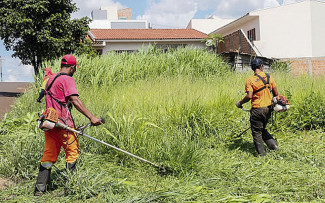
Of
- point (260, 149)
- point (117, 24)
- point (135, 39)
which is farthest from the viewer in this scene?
point (117, 24)

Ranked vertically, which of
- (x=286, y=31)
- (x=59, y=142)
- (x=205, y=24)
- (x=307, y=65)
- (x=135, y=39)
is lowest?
(x=59, y=142)

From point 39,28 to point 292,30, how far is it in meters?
14.9

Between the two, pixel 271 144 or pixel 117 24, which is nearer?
pixel 271 144

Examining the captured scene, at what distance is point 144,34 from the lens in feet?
93.4

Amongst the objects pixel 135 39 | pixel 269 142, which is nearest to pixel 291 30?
pixel 135 39

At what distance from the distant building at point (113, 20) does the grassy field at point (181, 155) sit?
3212 cm

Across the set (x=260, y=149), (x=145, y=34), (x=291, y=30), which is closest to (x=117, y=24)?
(x=145, y=34)

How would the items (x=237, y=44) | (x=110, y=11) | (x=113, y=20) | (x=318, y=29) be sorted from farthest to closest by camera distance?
(x=110, y=11) < (x=113, y=20) < (x=318, y=29) < (x=237, y=44)

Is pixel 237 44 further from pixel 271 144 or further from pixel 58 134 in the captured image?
pixel 58 134

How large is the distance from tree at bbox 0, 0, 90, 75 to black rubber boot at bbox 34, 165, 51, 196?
12.4 metres

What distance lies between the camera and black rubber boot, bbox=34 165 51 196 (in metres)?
4.12

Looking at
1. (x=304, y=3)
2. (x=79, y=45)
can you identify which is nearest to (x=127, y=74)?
(x=79, y=45)

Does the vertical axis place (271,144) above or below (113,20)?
below

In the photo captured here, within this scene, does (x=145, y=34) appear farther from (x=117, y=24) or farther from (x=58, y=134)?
(x=58, y=134)
